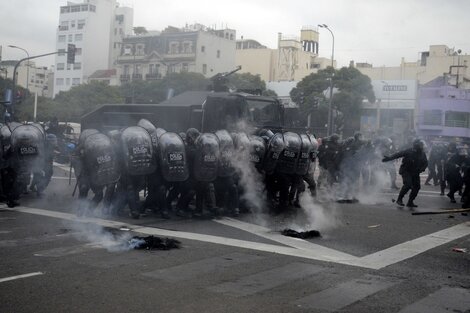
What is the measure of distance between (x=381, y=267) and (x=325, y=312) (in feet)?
7.76

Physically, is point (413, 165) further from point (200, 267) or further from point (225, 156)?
point (200, 267)

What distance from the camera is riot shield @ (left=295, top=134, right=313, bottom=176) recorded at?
1255 cm

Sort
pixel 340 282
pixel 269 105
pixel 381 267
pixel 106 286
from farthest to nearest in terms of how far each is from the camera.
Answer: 1. pixel 269 105
2. pixel 381 267
3. pixel 340 282
4. pixel 106 286

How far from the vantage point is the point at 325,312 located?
5316 millimetres

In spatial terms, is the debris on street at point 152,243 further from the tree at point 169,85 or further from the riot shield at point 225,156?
the tree at point 169,85

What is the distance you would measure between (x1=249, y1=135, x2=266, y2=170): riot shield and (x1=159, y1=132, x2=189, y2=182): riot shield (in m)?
1.83

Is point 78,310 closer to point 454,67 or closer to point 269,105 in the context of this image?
point 269,105

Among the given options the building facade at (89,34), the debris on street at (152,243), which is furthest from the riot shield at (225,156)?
the building facade at (89,34)

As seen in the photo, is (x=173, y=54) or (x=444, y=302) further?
(x=173, y=54)

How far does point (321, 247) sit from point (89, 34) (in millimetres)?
91280

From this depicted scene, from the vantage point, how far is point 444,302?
19.2 feet

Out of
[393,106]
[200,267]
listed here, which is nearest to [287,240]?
[200,267]

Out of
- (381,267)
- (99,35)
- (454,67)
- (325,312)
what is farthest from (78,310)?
(99,35)

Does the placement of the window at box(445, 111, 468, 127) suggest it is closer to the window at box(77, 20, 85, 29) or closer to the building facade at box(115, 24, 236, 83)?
the building facade at box(115, 24, 236, 83)
